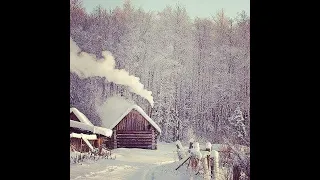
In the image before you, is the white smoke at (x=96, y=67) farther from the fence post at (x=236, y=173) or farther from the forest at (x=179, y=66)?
the fence post at (x=236, y=173)

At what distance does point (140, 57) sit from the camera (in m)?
3.78

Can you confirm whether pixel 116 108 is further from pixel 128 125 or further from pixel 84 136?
pixel 84 136

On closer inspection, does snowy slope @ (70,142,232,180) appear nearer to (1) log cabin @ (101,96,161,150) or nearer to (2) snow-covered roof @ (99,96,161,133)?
(1) log cabin @ (101,96,161,150)

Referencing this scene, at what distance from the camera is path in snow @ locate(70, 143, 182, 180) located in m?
3.71

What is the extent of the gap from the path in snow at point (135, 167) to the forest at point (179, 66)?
14 cm

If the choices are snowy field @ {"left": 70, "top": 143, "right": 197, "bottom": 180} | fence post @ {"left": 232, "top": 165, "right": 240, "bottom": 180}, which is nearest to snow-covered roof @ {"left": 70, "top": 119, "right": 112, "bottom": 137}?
snowy field @ {"left": 70, "top": 143, "right": 197, "bottom": 180}

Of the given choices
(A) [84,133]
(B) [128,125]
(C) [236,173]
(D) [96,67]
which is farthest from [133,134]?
(C) [236,173]

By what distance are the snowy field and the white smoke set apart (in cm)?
51

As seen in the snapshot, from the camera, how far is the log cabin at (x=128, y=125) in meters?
3.80

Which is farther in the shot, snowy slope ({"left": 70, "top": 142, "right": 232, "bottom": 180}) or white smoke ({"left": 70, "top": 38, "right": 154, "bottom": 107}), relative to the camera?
white smoke ({"left": 70, "top": 38, "right": 154, "bottom": 107})

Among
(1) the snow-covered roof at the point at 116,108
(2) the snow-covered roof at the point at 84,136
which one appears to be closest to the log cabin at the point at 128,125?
(1) the snow-covered roof at the point at 116,108
